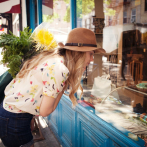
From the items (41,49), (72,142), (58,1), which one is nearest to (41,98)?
(41,49)

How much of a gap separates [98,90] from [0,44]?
1572mm

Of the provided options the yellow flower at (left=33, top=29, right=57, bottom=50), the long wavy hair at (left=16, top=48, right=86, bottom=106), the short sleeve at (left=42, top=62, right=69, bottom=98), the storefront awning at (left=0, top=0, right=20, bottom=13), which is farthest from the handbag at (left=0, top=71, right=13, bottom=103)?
the storefront awning at (left=0, top=0, right=20, bottom=13)

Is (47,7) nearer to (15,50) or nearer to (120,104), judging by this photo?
(120,104)

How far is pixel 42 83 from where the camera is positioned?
139 cm

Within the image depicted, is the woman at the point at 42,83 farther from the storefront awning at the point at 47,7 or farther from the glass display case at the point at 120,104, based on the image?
the storefront awning at the point at 47,7

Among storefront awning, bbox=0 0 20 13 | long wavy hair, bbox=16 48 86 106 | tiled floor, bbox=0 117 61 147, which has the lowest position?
tiled floor, bbox=0 117 61 147

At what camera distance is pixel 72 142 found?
2.68m

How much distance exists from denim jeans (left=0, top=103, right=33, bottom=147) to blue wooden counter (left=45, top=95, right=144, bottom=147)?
81 centimetres

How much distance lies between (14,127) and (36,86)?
45 cm

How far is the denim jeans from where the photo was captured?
153cm

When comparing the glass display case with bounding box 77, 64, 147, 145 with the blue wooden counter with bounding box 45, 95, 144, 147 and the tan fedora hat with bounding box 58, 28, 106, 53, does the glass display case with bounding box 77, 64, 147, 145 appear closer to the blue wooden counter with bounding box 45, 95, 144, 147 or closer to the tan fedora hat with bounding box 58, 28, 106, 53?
the blue wooden counter with bounding box 45, 95, 144, 147

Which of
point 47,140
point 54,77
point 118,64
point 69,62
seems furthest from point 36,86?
point 47,140

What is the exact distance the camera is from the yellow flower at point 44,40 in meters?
1.50

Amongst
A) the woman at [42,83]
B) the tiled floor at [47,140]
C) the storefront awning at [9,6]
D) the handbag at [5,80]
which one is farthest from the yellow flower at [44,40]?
the storefront awning at [9,6]
